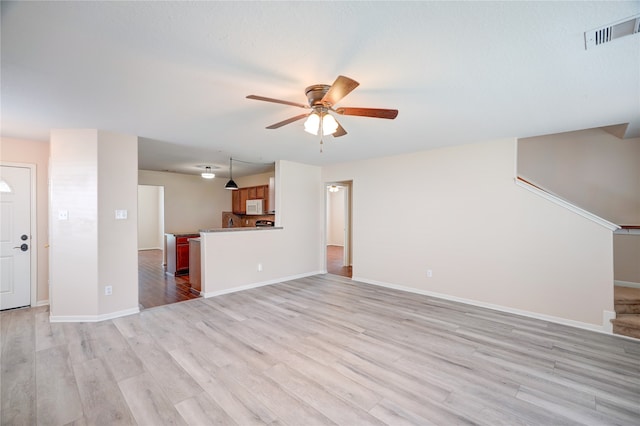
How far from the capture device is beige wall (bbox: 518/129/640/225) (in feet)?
13.2

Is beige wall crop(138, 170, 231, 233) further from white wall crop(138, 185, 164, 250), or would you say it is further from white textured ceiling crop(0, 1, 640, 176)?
white textured ceiling crop(0, 1, 640, 176)

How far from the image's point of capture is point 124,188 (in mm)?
3697

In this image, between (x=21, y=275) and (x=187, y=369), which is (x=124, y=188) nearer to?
(x=21, y=275)

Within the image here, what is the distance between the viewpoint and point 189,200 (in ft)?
25.9

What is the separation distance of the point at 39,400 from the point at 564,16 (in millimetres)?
4244

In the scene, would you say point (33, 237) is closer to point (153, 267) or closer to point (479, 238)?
point (153, 267)

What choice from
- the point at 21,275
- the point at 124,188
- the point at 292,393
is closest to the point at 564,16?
the point at 292,393

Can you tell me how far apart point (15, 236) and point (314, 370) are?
4.75 meters

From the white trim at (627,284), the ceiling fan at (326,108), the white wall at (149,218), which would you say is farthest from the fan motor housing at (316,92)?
the white wall at (149,218)

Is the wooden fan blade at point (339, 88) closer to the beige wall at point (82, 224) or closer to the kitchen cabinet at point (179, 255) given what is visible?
the beige wall at point (82, 224)

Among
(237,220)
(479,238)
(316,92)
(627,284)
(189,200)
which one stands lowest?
(627,284)

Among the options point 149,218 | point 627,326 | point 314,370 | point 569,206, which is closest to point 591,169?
point 569,206

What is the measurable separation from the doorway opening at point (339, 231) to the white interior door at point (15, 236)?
16.5 feet

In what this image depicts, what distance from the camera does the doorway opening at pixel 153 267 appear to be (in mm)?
4438
